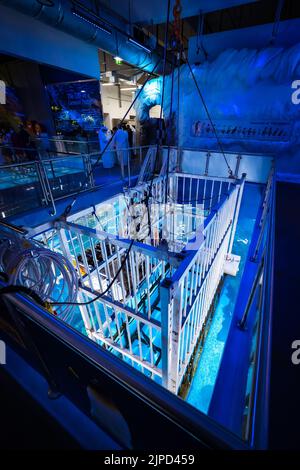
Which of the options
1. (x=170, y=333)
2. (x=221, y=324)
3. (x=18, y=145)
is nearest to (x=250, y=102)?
(x=221, y=324)

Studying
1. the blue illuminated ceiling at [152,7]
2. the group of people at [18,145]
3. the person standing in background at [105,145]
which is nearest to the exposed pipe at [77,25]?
the blue illuminated ceiling at [152,7]

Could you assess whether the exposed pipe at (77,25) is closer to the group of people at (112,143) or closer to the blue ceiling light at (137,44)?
the blue ceiling light at (137,44)

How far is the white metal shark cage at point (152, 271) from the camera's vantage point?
1688 mm

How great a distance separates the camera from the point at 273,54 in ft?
16.5

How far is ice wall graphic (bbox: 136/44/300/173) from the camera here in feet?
16.6

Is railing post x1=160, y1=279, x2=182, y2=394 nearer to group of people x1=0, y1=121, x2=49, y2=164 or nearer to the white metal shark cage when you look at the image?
the white metal shark cage

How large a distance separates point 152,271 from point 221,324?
4.94 feet

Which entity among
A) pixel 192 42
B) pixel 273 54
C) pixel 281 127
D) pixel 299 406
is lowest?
pixel 299 406

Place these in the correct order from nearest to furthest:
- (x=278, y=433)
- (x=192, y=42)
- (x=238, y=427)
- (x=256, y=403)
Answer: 1. (x=256, y=403)
2. (x=278, y=433)
3. (x=238, y=427)
4. (x=192, y=42)

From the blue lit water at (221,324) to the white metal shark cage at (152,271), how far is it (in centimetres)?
38

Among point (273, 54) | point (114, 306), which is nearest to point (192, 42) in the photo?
point (273, 54)

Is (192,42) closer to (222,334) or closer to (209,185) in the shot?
(209,185)

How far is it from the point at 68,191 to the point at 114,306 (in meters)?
2.82

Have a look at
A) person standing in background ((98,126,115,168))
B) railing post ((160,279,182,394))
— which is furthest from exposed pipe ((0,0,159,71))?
railing post ((160,279,182,394))
